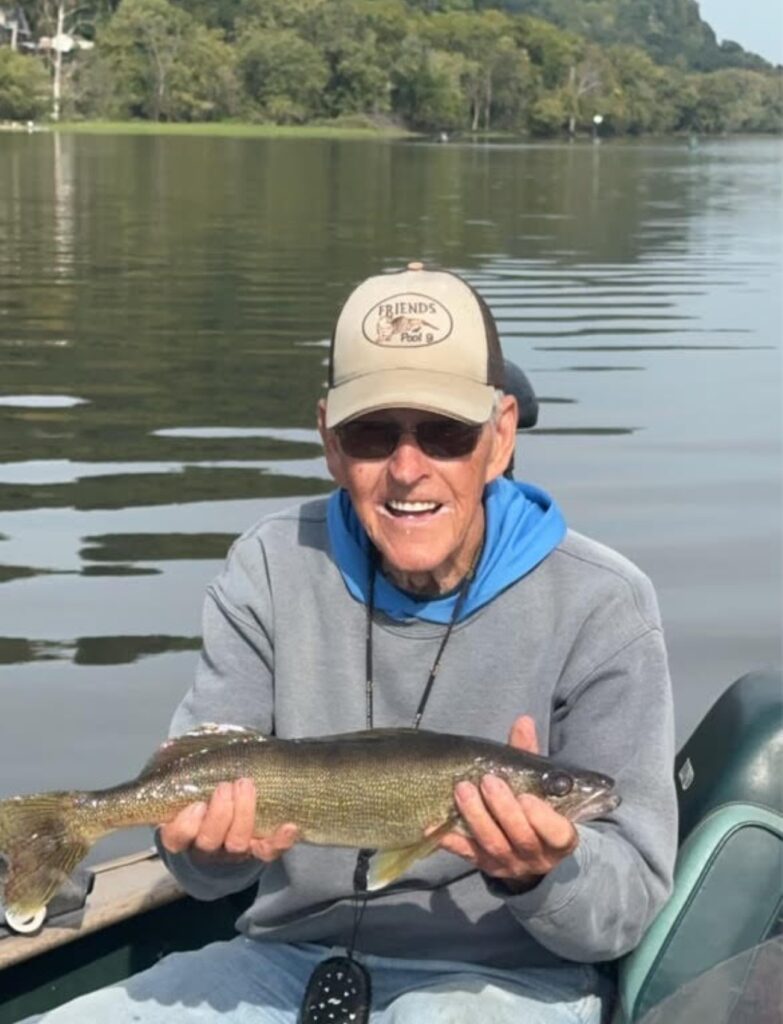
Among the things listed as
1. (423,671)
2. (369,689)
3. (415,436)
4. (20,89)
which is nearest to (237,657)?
(369,689)

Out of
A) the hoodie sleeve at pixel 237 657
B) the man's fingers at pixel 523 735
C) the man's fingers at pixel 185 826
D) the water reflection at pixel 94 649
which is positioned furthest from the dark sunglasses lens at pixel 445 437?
the water reflection at pixel 94 649

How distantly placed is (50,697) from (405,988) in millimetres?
5217

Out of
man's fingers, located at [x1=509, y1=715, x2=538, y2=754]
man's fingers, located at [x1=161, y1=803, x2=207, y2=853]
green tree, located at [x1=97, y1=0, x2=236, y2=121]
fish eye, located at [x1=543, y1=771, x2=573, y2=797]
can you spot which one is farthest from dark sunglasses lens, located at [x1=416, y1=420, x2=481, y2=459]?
green tree, located at [x1=97, y1=0, x2=236, y2=121]

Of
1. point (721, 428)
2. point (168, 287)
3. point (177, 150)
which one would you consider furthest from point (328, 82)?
point (721, 428)

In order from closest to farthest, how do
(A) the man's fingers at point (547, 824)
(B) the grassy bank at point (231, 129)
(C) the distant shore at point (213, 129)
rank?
(A) the man's fingers at point (547, 824) → (C) the distant shore at point (213, 129) → (B) the grassy bank at point (231, 129)

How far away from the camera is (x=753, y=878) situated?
3.64 metres

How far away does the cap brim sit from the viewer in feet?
11.7

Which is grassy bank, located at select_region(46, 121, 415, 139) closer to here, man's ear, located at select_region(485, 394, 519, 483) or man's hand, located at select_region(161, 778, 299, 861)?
man's ear, located at select_region(485, 394, 519, 483)

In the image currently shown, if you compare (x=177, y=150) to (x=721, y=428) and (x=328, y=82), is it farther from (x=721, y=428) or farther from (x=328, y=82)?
(x=721, y=428)

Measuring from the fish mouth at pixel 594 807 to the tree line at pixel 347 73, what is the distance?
115921 mm

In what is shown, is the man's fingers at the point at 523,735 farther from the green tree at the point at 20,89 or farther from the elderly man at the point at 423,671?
the green tree at the point at 20,89

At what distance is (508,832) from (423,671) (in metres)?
0.62

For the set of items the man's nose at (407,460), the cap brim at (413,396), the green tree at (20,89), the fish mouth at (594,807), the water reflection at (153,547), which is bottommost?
the water reflection at (153,547)

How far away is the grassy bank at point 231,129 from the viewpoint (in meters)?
113
